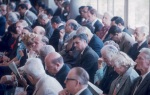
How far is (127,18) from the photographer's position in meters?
10.7

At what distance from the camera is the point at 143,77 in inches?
214

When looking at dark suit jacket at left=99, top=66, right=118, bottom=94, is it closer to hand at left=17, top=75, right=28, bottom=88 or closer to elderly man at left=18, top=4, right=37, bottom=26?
hand at left=17, top=75, right=28, bottom=88

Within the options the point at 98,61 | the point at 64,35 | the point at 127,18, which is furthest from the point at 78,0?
the point at 98,61

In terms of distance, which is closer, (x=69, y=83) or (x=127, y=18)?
(x=69, y=83)

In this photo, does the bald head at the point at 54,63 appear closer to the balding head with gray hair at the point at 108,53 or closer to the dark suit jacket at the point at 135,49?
the balding head with gray hair at the point at 108,53

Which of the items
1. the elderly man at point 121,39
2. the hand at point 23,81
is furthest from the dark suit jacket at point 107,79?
the elderly man at point 121,39

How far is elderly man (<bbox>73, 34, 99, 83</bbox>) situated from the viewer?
714 cm

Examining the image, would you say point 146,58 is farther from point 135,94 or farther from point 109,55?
point 109,55

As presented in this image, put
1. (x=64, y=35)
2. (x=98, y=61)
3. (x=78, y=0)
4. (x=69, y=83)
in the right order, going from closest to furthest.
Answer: (x=69, y=83) < (x=98, y=61) < (x=64, y=35) < (x=78, y=0)

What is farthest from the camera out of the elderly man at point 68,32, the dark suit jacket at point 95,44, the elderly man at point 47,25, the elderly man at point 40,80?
the elderly man at point 47,25

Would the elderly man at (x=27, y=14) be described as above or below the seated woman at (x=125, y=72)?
below

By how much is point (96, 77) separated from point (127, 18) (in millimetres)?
4229

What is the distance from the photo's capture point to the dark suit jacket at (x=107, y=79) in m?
6.31

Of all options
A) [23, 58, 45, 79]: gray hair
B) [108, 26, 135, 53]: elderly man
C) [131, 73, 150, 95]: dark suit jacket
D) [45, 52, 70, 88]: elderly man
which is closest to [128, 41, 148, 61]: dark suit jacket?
[108, 26, 135, 53]: elderly man
